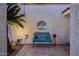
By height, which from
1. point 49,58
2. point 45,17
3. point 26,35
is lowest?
point 49,58

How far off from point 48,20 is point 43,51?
60cm

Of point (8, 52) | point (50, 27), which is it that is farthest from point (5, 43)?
point (50, 27)

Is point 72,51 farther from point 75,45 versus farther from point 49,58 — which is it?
point 49,58

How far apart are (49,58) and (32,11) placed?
923 mm

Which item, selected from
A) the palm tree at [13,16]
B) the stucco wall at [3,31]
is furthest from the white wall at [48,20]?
the stucco wall at [3,31]

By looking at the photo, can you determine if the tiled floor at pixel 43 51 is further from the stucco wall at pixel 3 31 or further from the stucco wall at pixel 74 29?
the stucco wall at pixel 3 31

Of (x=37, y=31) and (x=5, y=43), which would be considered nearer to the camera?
(x=5, y=43)

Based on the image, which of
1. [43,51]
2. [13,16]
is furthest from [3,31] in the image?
[43,51]

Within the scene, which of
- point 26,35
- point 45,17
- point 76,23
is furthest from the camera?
point 45,17

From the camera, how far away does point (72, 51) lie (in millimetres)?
4320

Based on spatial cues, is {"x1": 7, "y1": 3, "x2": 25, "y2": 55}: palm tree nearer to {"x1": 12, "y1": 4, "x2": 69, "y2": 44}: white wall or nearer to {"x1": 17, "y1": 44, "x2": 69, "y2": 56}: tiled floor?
{"x1": 12, "y1": 4, "x2": 69, "y2": 44}: white wall

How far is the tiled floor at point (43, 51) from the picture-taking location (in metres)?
4.54

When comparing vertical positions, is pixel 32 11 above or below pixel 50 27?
above

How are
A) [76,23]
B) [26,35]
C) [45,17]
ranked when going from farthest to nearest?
[45,17]
[26,35]
[76,23]
